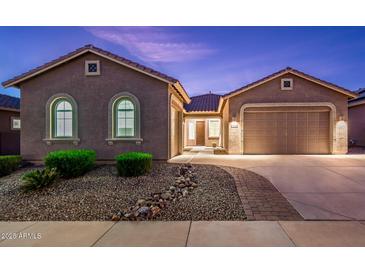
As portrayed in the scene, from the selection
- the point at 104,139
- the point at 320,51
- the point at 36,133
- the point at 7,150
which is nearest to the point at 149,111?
the point at 104,139

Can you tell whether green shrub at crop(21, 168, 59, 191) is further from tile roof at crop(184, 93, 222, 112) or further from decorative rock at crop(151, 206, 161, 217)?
tile roof at crop(184, 93, 222, 112)

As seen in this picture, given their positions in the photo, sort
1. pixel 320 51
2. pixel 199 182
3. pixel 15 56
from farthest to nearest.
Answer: pixel 320 51 < pixel 15 56 < pixel 199 182

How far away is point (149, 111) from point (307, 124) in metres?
9.82

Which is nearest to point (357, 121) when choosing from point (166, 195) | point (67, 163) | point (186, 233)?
point (166, 195)

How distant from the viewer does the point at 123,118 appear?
10844 millimetres

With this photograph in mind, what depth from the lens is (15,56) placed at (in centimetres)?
920

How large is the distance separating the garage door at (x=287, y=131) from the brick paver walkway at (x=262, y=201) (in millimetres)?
6934

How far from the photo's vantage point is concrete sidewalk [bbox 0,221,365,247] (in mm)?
3586

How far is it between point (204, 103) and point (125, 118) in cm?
1268

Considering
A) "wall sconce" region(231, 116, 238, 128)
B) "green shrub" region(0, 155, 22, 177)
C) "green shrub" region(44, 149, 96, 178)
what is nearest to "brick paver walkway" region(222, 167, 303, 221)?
"green shrub" region(44, 149, 96, 178)

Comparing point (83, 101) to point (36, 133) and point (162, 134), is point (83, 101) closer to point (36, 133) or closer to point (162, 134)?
point (36, 133)

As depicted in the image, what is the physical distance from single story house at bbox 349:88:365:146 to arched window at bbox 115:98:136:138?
56.3 feet

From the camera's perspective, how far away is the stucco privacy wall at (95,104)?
34.7 feet

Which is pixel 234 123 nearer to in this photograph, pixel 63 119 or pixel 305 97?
pixel 305 97
